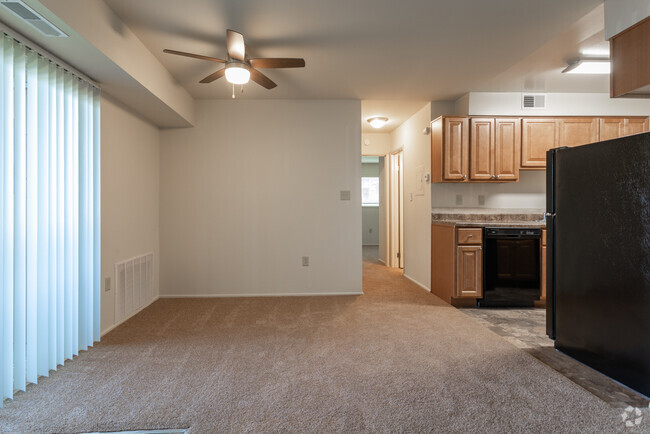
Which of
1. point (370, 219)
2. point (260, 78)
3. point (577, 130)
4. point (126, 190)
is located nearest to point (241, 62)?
point (260, 78)

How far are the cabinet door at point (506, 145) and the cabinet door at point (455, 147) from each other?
1.14 feet

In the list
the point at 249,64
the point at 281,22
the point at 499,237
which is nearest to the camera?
the point at 281,22

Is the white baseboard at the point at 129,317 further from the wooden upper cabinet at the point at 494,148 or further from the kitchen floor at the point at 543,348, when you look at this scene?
the wooden upper cabinet at the point at 494,148

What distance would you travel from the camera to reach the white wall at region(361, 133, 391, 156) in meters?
6.65

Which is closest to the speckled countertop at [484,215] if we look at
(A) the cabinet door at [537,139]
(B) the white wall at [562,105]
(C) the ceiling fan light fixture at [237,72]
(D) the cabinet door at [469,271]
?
(D) the cabinet door at [469,271]

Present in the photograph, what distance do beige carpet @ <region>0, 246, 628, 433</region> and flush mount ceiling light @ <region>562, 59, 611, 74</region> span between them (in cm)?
261

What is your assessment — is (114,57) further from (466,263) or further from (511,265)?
(511,265)

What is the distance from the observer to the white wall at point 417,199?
4805 millimetres

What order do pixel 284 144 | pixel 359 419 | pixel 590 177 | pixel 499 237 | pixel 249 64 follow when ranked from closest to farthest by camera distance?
pixel 359 419, pixel 590 177, pixel 249 64, pixel 499 237, pixel 284 144

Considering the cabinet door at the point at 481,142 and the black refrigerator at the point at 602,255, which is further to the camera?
the cabinet door at the point at 481,142

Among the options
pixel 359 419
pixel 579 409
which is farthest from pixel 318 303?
pixel 579 409

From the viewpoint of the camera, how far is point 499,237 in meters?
3.96

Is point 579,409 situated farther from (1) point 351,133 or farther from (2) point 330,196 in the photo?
(1) point 351,133

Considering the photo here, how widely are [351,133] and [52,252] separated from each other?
10.9 feet
